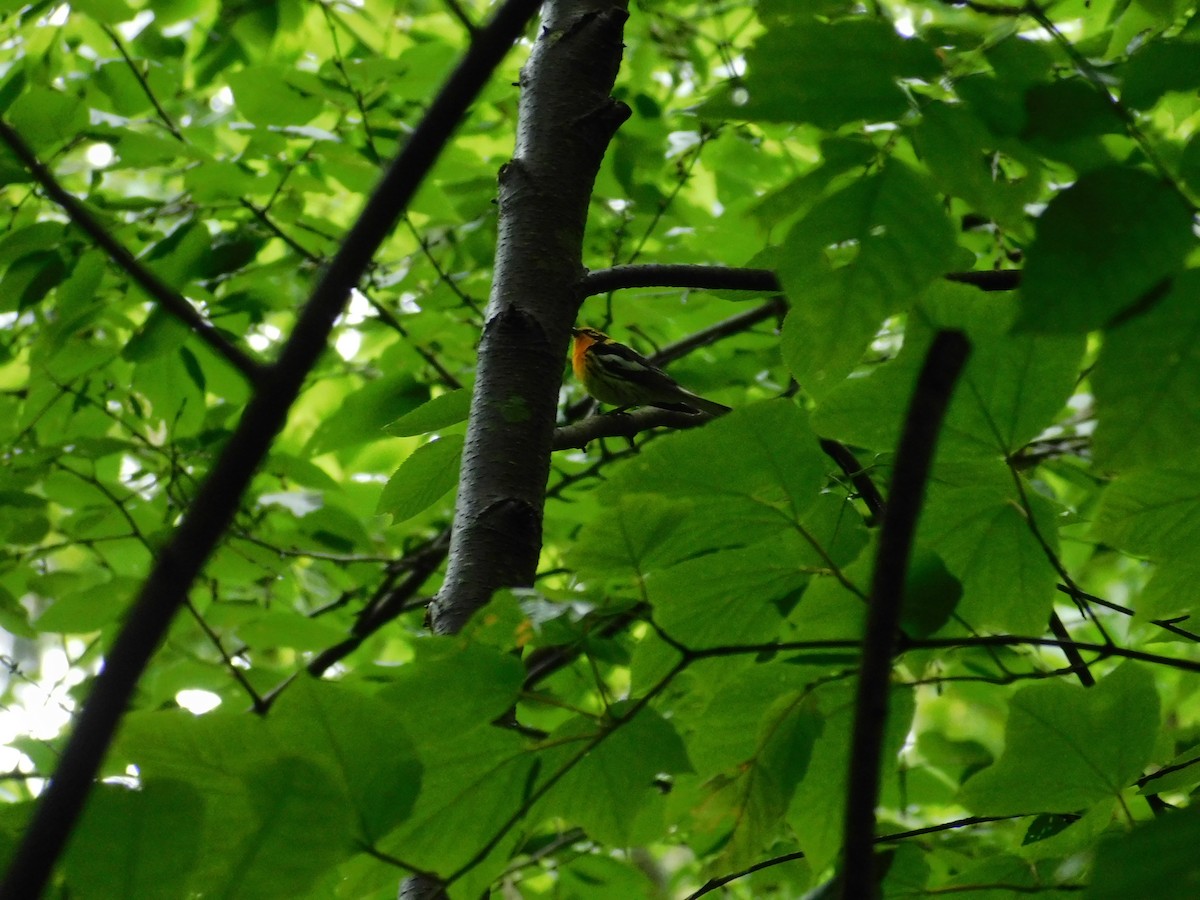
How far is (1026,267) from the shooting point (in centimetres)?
82

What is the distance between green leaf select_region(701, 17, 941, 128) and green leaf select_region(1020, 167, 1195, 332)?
23cm

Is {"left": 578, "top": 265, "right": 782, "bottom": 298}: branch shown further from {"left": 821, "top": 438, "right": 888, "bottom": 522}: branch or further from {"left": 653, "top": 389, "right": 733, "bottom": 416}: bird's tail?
{"left": 653, "top": 389, "right": 733, "bottom": 416}: bird's tail

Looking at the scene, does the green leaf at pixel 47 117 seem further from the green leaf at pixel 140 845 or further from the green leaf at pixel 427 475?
the green leaf at pixel 140 845

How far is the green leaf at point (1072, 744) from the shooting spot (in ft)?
4.04

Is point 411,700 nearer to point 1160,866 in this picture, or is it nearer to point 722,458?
point 722,458

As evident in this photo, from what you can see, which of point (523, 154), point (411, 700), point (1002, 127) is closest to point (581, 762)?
point (411, 700)

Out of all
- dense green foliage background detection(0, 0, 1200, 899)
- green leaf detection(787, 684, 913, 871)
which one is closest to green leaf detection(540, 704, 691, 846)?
dense green foliage background detection(0, 0, 1200, 899)

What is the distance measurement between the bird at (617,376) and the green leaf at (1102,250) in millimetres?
2537

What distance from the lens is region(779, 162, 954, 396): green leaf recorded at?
109 cm

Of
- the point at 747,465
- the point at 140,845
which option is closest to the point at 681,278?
the point at 747,465

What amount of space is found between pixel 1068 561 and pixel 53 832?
14.5ft

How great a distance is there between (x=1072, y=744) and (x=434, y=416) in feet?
3.32

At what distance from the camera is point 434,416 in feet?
5.53

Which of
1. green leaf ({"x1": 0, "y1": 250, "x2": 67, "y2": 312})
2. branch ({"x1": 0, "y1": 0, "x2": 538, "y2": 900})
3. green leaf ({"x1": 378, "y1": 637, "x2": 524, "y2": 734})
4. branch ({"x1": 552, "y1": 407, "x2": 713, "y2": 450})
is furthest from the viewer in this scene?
green leaf ({"x1": 0, "y1": 250, "x2": 67, "y2": 312})
